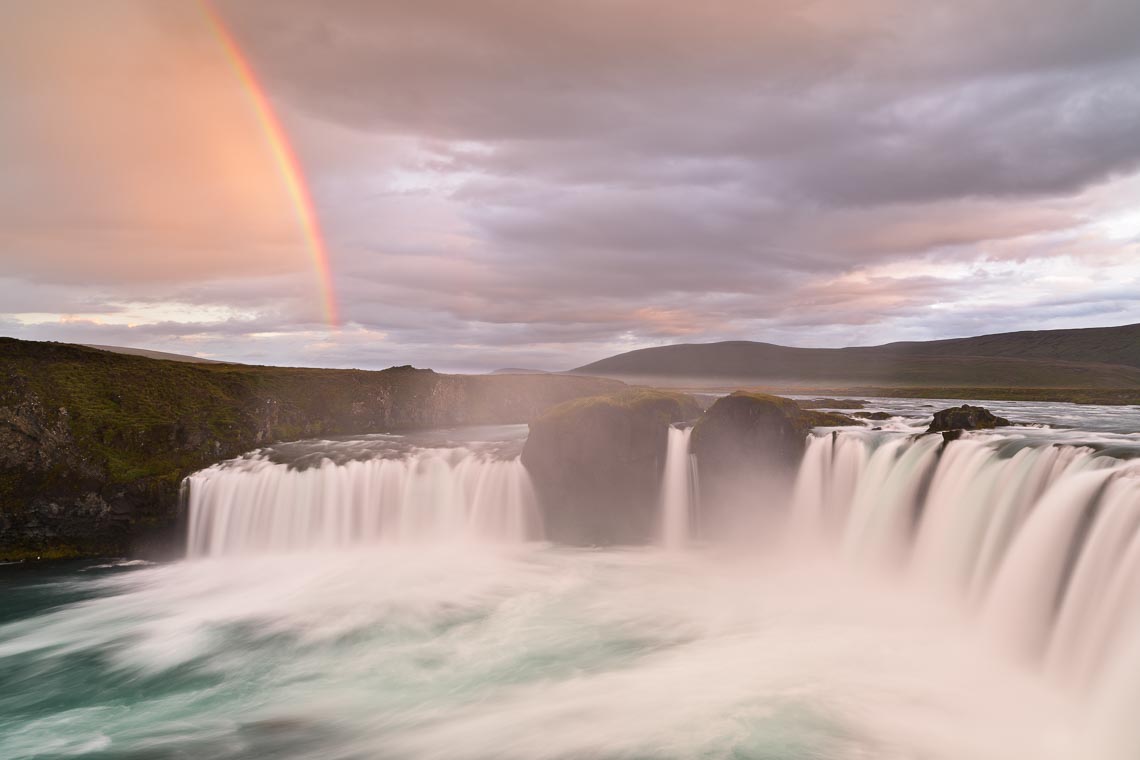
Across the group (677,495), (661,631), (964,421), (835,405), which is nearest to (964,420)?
(964,421)

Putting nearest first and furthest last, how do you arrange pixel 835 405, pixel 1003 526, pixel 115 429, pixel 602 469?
pixel 1003 526
pixel 602 469
pixel 115 429
pixel 835 405

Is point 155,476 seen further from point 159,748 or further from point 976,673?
point 976,673

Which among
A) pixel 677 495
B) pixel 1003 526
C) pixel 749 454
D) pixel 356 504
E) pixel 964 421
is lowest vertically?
pixel 356 504

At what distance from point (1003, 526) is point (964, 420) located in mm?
9756

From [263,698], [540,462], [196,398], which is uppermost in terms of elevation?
[196,398]

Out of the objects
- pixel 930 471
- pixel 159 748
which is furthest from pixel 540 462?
pixel 159 748

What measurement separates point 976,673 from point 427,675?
43.1 ft

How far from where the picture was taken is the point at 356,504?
102 feet

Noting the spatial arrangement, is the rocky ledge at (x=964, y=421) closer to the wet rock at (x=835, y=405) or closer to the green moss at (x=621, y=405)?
the green moss at (x=621, y=405)

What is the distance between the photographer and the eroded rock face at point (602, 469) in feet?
93.9

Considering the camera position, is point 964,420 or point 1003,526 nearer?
point 1003,526

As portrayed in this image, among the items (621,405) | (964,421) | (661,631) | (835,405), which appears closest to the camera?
(661,631)

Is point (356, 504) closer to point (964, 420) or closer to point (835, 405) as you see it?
point (964, 420)

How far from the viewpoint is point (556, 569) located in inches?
991
